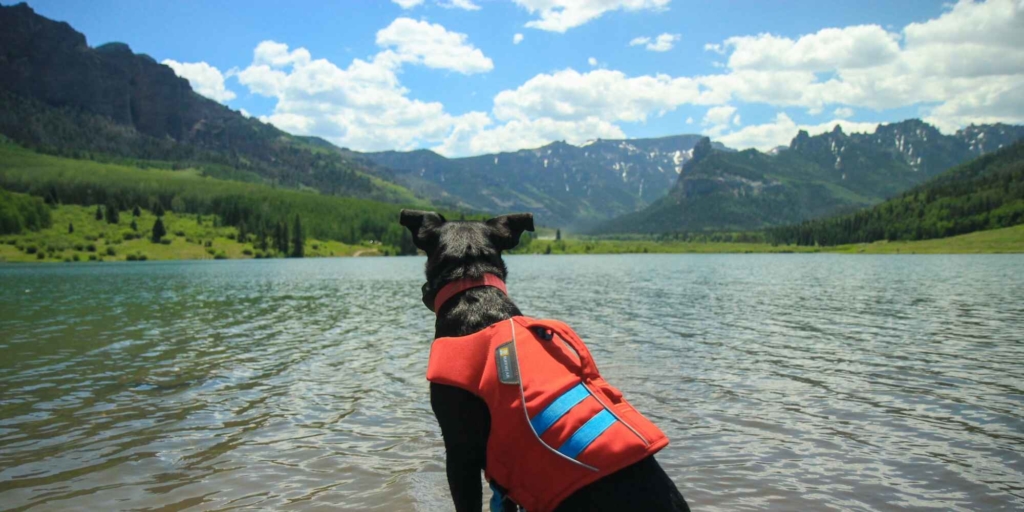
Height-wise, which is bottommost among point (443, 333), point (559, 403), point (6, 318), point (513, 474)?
point (6, 318)

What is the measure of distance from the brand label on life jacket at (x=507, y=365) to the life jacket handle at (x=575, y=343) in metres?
0.28

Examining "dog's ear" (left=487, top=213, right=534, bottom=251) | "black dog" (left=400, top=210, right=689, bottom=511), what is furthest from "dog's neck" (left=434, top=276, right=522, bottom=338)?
"dog's ear" (left=487, top=213, right=534, bottom=251)

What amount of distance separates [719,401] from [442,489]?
299 inches

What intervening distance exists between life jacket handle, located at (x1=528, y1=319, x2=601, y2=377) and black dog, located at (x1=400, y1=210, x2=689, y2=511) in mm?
507

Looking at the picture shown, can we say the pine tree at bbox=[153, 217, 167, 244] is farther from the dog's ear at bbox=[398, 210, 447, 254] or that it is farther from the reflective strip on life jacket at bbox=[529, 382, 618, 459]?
the reflective strip on life jacket at bbox=[529, 382, 618, 459]

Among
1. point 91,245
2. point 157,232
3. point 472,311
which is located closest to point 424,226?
point 472,311

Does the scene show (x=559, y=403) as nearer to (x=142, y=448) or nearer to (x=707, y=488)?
(x=707, y=488)

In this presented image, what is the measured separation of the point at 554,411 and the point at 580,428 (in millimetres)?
206

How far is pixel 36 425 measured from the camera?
38.2 feet

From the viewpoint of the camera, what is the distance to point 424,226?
5613mm

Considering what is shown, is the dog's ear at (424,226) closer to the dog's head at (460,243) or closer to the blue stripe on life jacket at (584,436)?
the dog's head at (460,243)

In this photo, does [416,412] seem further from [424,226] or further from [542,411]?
[542,411]

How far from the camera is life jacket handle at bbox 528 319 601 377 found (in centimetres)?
425

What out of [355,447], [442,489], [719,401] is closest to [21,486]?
[355,447]
